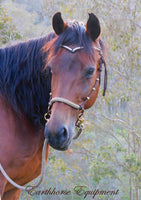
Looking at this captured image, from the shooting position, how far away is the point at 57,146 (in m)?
2.15

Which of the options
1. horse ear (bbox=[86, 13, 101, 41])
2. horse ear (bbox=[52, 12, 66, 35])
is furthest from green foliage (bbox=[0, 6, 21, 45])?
horse ear (bbox=[86, 13, 101, 41])

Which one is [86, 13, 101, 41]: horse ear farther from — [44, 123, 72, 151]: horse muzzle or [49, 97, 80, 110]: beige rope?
[44, 123, 72, 151]: horse muzzle

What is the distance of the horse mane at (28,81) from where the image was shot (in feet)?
8.80

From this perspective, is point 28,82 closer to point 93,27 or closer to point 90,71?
point 90,71

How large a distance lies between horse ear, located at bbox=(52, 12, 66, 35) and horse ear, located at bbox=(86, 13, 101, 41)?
24 centimetres

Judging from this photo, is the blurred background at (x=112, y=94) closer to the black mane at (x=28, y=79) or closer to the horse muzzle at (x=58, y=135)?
the black mane at (x=28, y=79)

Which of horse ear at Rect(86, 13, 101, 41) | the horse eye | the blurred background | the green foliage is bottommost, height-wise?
the blurred background

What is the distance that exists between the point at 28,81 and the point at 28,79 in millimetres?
22

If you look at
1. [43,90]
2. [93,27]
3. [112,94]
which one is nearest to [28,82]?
[43,90]

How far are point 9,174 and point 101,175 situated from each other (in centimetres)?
457

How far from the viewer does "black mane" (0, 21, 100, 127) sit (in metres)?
2.67

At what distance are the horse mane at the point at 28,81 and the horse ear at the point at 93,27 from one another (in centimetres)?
42

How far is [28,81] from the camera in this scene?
2.73 meters

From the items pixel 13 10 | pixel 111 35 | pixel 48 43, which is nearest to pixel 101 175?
pixel 111 35
